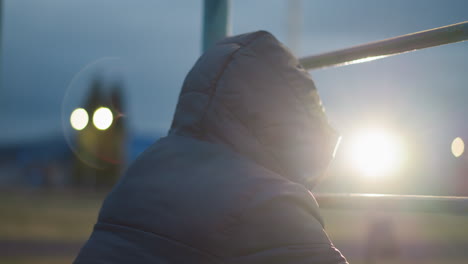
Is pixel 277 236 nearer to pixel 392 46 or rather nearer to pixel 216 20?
pixel 392 46

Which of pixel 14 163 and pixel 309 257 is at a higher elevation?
pixel 309 257

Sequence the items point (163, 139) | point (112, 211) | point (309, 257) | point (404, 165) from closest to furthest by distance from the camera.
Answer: point (309, 257), point (112, 211), point (163, 139), point (404, 165)

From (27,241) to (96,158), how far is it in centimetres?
5188

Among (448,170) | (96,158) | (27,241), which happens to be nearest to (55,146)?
(96,158)

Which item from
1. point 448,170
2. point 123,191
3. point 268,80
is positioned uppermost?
point 268,80

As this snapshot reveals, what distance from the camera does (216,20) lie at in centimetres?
189

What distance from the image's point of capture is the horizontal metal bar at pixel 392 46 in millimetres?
1292

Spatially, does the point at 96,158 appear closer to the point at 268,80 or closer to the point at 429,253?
the point at 429,253

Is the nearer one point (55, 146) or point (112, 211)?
point (112, 211)

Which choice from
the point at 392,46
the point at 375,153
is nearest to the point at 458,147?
the point at 375,153

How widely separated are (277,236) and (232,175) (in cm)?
16

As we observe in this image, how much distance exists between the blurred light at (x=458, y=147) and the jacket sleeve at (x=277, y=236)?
64 cm

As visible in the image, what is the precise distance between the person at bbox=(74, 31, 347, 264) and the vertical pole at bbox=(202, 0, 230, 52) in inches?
17.9

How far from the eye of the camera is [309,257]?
1.13 meters
